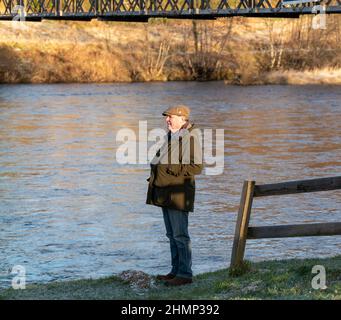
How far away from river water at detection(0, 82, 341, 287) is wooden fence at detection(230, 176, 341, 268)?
7.77 feet

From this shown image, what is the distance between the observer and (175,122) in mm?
11539

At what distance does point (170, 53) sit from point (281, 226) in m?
77.3

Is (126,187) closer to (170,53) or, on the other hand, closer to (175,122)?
(175,122)

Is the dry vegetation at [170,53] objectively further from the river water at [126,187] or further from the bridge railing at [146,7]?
the river water at [126,187]

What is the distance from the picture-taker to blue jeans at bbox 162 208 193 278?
1174 centimetres

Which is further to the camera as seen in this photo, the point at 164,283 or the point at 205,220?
the point at 205,220

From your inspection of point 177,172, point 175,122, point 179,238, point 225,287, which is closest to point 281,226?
point 225,287

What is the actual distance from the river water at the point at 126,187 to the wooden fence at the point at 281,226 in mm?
2368

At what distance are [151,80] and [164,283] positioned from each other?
235 feet

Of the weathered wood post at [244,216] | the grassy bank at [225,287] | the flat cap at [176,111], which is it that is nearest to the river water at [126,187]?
the grassy bank at [225,287]

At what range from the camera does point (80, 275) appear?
1406 cm

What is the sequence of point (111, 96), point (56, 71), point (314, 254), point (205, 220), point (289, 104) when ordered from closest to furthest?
point (314, 254) → point (205, 220) → point (289, 104) → point (111, 96) → point (56, 71)

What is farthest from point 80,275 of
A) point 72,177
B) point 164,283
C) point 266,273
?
point 72,177
